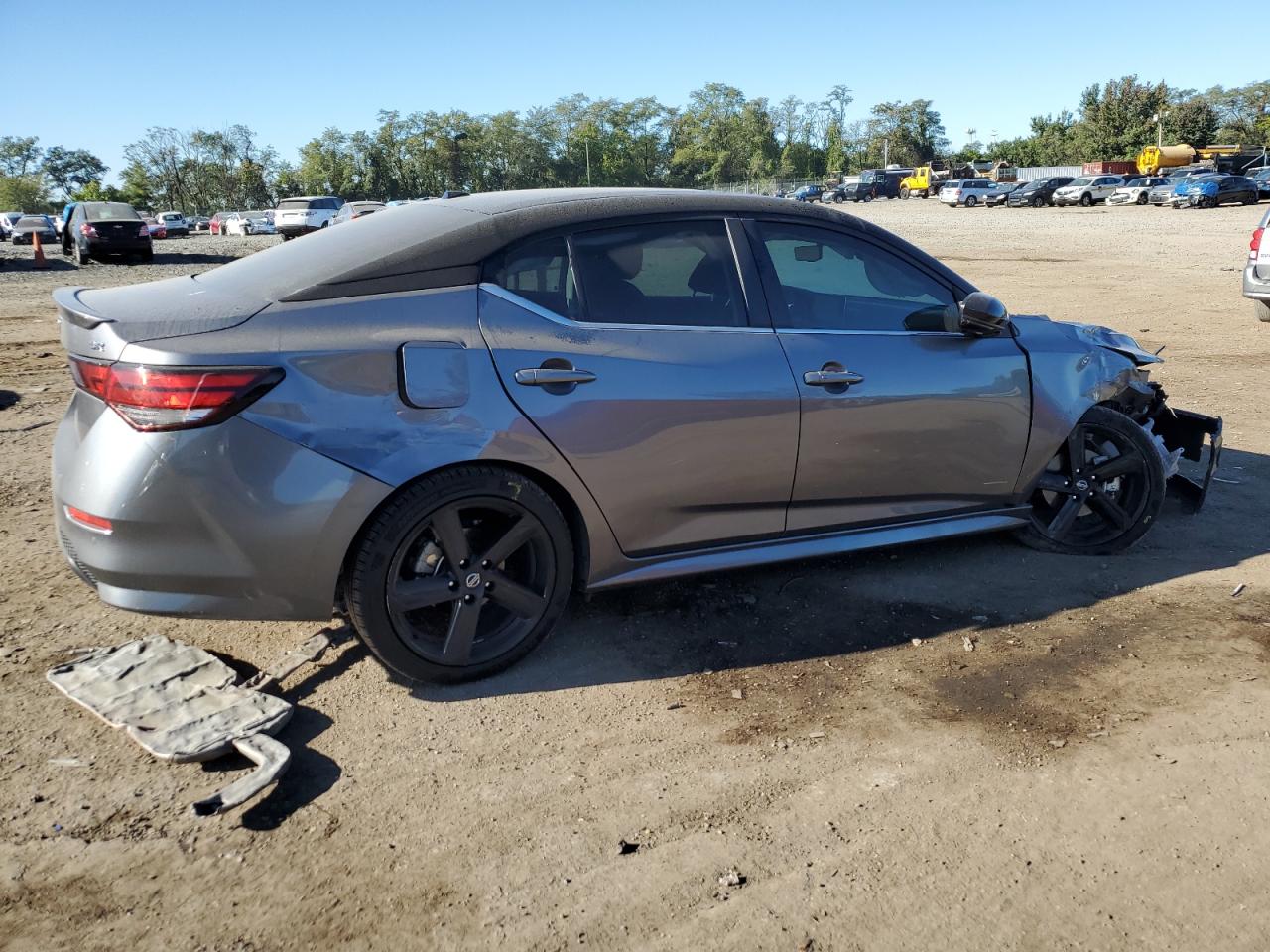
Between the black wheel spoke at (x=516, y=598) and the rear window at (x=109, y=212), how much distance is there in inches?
1078

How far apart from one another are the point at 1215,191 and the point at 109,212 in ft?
136

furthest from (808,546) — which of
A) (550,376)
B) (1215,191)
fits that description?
(1215,191)

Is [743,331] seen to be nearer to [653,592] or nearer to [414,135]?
[653,592]

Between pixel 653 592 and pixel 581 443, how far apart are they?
3.57ft

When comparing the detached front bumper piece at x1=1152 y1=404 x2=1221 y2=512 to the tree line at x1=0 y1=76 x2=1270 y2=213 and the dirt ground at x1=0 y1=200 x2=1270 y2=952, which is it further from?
the tree line at x1=0 y1=76 x2=1270 y2=213

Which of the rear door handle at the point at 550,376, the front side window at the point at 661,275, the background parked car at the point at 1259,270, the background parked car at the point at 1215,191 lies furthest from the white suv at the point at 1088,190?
the rear door handle at the point at 550,376

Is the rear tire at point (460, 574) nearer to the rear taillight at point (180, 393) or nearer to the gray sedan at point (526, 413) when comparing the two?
the gray sedan at point (526, 413)

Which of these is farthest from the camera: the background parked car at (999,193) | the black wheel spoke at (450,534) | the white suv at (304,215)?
the background parked car at (999,193)

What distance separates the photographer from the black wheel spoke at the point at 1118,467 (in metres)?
4.68

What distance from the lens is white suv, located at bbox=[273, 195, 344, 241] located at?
3444 cm

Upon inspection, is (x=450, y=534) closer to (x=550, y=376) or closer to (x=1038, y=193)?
(x=550, y=376)

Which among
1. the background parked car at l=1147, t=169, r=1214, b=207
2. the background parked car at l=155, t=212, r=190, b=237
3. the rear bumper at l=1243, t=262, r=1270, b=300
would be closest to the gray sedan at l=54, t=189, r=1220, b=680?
the rear bumper at l=1243, t=262, r=1270, b=300

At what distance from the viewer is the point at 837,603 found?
4.18 metres

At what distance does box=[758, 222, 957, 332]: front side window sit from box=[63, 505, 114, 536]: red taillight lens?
2412 millimetres
